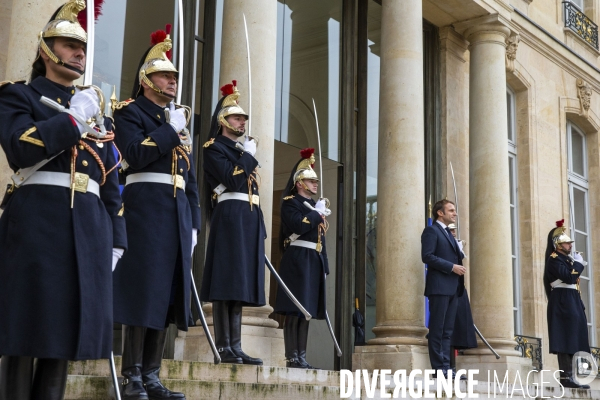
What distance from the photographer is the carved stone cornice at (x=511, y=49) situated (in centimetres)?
1274

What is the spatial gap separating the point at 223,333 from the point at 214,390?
43.5 inches

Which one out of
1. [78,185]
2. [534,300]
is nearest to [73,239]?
[78,185]

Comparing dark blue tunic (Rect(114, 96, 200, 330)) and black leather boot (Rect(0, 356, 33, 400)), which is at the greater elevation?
dark blue tunic (Rect(114, 96, 200, 330))

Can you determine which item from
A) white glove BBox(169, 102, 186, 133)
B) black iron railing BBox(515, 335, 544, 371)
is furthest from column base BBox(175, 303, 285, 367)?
A: black iron railing BBox(515, 335, 544, 371)

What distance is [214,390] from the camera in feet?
15.7

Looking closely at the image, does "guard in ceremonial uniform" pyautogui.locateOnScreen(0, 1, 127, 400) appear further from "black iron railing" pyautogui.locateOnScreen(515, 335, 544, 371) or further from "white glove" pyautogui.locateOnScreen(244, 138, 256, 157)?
"black iron railing" pyautogui.locateOnScreen(515, 335, 544, 371)

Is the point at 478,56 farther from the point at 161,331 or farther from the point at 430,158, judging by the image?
the point at 161,331

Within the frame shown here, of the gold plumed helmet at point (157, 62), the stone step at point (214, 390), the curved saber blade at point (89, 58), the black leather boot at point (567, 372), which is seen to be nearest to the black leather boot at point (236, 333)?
the stone step at point (214, 390)

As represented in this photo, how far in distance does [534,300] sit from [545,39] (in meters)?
4.33

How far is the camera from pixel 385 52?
991 cm

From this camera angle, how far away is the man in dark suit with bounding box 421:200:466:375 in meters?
8.01

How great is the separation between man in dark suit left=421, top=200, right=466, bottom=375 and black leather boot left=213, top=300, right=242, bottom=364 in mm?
2740

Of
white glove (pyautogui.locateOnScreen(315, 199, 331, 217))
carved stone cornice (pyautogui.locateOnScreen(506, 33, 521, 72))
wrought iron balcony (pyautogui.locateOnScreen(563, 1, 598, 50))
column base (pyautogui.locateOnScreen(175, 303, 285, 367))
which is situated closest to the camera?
column base (pyautogui.locateOnScreen(175, 303, 285, 367))

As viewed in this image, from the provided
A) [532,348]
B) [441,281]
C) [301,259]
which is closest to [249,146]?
[301,259]
